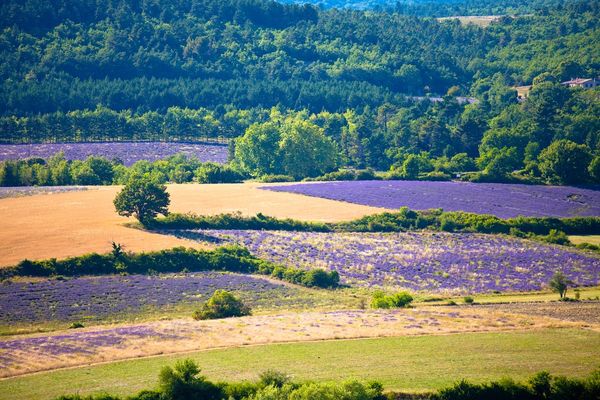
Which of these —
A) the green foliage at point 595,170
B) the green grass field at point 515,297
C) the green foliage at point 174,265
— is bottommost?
the green grass field at point 515,297

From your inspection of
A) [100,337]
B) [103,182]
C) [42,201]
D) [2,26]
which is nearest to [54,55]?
[2,26]

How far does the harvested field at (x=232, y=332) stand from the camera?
49438 millimetres

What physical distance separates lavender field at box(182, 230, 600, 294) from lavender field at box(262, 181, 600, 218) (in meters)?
9.60

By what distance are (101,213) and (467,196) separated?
37.4m

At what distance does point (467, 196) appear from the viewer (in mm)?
99062

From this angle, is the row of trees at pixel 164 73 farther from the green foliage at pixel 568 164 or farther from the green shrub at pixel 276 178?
the green foliage at pixel 568 164

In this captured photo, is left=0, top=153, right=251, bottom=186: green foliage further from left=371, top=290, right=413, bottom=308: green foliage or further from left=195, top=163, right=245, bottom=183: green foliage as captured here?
left=371, top=290, right=413, bottom=308: green foliage

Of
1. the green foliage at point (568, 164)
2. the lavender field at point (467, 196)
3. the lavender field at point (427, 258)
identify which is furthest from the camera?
the green foliage at point (568, 164)

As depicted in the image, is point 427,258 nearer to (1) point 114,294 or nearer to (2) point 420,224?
(2) point 420,224

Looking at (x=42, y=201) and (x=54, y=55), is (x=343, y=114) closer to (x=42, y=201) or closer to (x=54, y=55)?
(x=54, y=55)

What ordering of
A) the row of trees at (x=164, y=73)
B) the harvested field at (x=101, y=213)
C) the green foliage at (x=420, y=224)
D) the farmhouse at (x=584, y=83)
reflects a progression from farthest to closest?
the farmhouse at (x=584, y=83) < the row of trees at (x=164, y=73) < the green foliage at (x=420, y=224) < the harvested field at (x=101, y=213)

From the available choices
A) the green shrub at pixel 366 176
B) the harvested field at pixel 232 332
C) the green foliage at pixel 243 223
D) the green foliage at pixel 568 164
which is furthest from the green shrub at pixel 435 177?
the harvested field at pixel 232 332

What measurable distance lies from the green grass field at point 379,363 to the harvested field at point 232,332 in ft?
3.66

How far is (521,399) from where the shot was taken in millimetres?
44062
